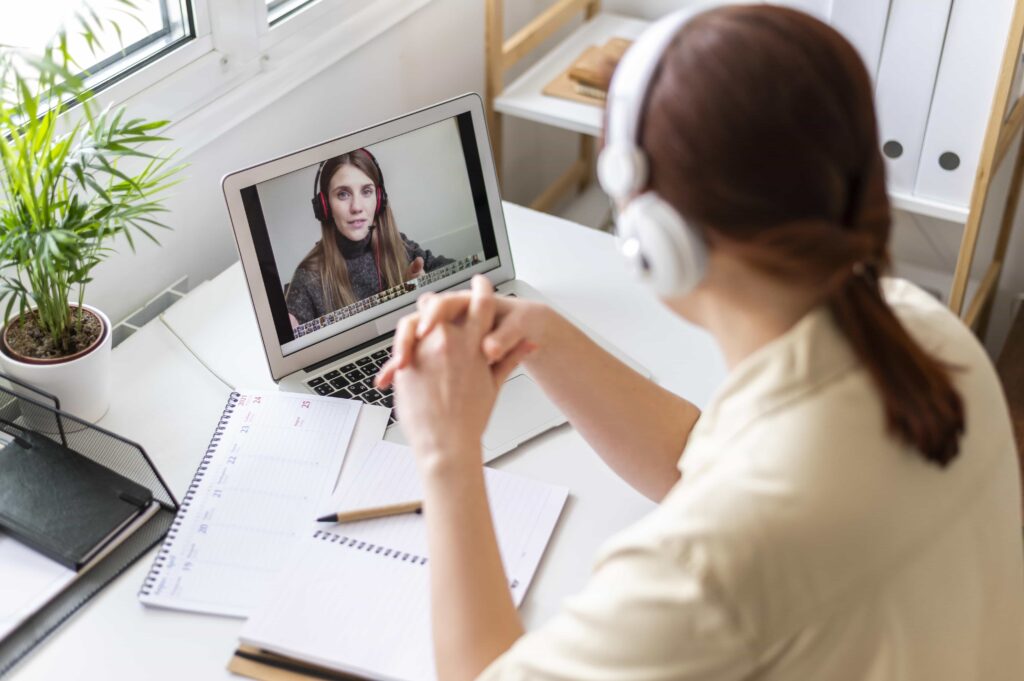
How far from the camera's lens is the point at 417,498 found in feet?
3.50

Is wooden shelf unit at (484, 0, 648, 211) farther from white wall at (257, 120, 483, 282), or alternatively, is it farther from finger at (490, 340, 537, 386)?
finger at (490, 340, 537, 386)

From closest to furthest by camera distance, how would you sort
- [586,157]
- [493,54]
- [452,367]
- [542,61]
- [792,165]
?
[792,165]
[452,367]
[493,54]
[542,61]
[586,157]

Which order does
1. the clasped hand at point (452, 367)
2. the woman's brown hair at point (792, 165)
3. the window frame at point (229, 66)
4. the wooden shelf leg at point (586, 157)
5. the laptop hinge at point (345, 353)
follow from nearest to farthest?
the woman's brown hair at point (792, 165)
the clasped hand at point (452, 367)
the laptop hinge at point (345, 353)
the window frame at point (229, 66)
the wooden shelf leg at point (586, 157)

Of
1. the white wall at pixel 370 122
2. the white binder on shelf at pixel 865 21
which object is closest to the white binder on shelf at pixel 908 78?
the white binder on shelf at pixel 865 21

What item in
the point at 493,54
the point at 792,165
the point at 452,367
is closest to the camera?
the point at 792,165

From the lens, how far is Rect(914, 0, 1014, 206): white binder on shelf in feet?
5.11

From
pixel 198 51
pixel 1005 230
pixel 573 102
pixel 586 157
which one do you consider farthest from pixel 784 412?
pixel 586 157

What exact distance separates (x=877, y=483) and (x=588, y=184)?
1.92 m

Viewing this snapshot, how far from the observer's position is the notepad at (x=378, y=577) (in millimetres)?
909

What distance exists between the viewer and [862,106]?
0.62 m

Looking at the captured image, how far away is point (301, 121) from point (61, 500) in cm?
74

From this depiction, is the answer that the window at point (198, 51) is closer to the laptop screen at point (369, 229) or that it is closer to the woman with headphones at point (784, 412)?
the laptop screen at point (369, 229)

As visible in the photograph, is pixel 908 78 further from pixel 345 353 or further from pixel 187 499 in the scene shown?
pixel 187 499

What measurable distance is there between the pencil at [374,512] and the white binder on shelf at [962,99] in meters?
1.10
